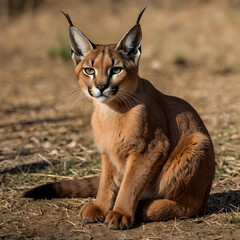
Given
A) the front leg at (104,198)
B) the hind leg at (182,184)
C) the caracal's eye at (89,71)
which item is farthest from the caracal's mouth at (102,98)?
the hind leg at (182,184)

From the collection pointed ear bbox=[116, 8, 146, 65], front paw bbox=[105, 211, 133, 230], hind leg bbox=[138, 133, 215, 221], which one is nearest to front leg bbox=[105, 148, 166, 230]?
front paw bbox=[105, 211, 133, 230]

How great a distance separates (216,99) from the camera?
8266 mm

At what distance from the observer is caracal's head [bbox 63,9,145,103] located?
3.58 meters

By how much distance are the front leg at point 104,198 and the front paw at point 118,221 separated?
0.63 feet

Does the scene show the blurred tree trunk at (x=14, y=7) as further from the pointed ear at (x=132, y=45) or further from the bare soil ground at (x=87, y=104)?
the pointed ear at (x=132, y=45)

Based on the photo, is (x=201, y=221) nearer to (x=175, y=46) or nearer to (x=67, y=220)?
(x=67, y=220)

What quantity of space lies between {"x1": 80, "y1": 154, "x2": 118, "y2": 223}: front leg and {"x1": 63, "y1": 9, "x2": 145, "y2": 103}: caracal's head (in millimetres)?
667

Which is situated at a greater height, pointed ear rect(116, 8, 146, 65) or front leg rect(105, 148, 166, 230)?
pointed ear rect(116, 8, 146, 65)

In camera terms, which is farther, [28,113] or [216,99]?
[216,99]

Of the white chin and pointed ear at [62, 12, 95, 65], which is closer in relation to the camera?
the white chin

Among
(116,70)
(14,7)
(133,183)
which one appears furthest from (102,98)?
(14,7)

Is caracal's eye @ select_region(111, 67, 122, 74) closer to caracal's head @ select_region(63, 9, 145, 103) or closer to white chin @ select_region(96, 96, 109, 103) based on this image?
caracal's head @ select_region(63, 9, 145, 103)

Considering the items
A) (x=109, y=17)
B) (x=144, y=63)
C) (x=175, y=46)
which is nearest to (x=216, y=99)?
(x=144, y=63)

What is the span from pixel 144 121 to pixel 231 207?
4.15ft
